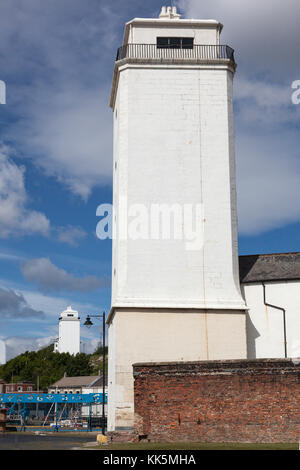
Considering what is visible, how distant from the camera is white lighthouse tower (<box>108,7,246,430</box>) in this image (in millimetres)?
26328

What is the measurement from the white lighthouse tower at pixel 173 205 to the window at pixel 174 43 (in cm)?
5

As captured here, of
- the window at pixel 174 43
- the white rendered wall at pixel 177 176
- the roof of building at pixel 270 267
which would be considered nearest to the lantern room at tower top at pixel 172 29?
the window at pixel 174 43

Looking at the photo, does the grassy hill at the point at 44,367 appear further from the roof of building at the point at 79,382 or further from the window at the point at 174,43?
the window at the point at 174,43

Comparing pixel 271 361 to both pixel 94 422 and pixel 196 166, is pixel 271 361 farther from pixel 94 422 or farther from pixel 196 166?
pixel 94 422

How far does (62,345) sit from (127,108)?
12434 centimetres

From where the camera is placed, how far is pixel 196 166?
2855 centimetres

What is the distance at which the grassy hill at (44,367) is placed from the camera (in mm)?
128500

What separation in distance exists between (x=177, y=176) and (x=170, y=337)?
7706 mm

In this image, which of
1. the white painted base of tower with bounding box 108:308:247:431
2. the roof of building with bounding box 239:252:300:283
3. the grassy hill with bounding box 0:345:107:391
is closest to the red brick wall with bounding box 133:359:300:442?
the white painted base of tower with bounding box 108:308:247:431

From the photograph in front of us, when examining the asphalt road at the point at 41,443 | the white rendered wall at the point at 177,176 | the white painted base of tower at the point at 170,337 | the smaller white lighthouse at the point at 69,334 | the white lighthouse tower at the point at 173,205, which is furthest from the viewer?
the smaller white lighthouse at the point at 69,334

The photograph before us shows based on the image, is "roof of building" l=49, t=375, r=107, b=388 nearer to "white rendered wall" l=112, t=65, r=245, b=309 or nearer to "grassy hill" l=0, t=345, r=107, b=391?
"grassy hill" l=0, t=345, r=107, b=391

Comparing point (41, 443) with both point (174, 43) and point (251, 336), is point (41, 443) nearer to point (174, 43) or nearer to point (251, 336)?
point (251, 336)

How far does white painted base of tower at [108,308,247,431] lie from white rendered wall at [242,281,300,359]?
52.5 inches
